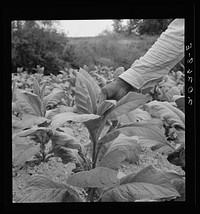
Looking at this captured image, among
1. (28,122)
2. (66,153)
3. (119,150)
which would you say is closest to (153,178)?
(119,150)

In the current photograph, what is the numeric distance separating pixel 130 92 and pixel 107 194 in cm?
49

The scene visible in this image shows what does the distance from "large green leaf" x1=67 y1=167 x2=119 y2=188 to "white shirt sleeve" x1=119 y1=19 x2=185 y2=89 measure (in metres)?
0.38

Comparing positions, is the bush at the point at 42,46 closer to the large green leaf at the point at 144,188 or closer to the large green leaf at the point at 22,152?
the large green leaf at the point at 22,152

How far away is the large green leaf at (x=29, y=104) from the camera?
63.7 inches

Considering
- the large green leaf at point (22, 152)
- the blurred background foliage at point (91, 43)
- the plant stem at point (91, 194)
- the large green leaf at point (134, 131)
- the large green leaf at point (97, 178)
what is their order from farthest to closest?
the blurred background foliage at point (91, 43) → the large green leaf at point (22, 152) → the plant stem at point (91, 194) → the large green leaf at point (134, 131) → the large green leaf at point (97, 178)

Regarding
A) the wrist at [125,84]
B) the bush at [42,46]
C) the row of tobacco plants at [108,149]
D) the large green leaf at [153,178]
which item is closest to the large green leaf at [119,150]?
the row of tobacco plants at [108,149]

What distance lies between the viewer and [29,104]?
1627 mm

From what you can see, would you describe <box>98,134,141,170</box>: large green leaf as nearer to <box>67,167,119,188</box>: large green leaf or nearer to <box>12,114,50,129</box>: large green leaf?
<box>67,167,119,188</box>: large green leaf

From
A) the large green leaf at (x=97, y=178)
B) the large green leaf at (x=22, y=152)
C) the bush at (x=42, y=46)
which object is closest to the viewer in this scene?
the large green leaf at (x=97, y=178)

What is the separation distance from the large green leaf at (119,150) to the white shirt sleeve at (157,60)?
9.9 inches

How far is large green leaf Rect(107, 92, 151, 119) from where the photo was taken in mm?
1272
